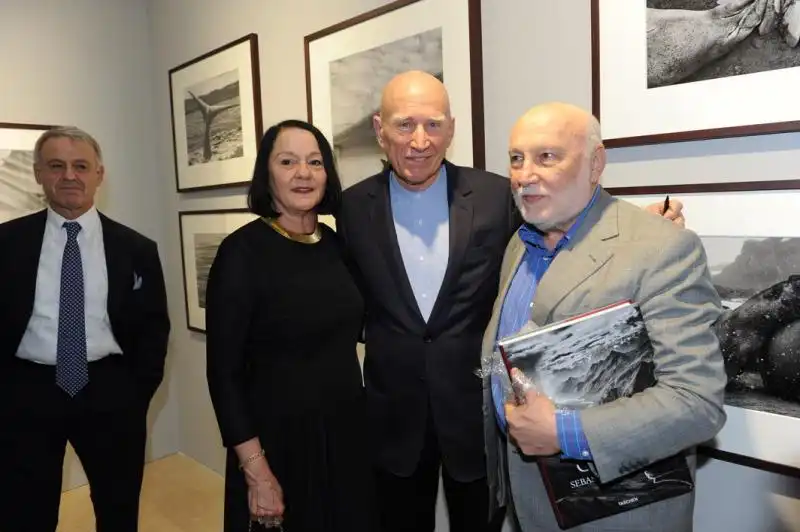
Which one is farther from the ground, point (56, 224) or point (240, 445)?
point (56, 224)

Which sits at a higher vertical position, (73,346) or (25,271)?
(25,271)

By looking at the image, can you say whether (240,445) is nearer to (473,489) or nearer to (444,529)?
(473,489)

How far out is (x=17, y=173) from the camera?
3.31 m

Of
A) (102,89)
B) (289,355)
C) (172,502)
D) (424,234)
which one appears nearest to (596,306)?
(424,234)

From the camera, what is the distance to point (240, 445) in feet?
5.69

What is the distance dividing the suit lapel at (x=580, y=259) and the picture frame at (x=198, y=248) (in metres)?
2.29

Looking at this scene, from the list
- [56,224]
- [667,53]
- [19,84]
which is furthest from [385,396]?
[19,84]

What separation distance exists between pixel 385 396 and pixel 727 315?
0.90 m

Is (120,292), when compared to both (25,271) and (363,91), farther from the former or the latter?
(363,91)

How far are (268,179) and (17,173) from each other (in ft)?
7.16

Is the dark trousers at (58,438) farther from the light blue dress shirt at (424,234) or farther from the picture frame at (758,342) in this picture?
the picture frame at (758,342)

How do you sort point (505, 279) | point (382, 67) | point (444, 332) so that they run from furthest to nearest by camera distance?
point (382, 67) → point (444, 332) → point (505, 279)

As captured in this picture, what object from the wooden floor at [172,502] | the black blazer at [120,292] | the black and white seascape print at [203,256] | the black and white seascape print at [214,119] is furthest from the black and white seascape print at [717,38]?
the wooden floor at [172,502]

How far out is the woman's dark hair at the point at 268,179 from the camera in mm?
1836
